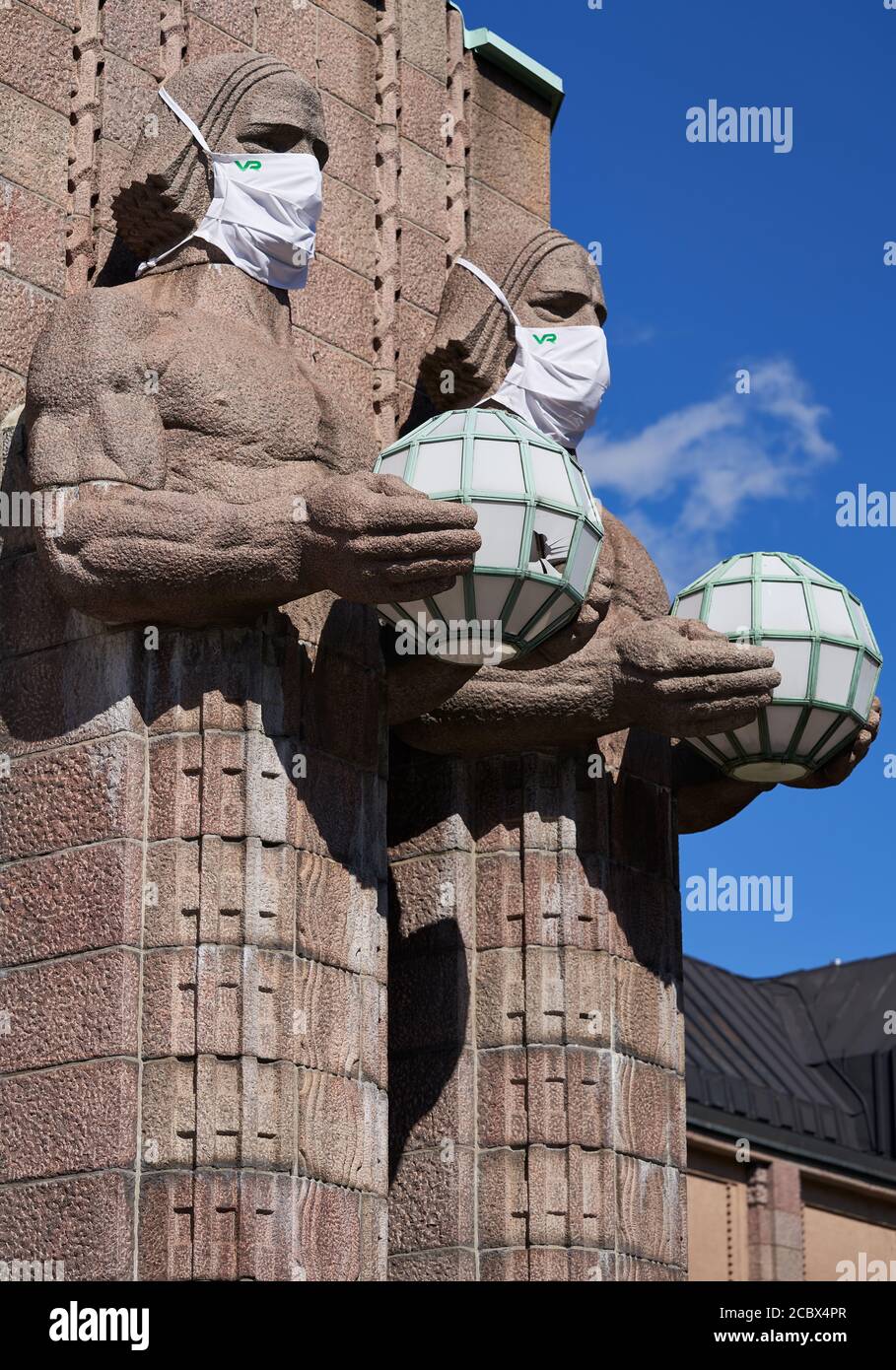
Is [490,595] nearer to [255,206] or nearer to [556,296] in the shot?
[255,206]

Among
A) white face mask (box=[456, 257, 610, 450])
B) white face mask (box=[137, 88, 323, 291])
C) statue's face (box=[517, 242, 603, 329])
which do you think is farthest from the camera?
statue's face (box=[517, 242, 603, 329])

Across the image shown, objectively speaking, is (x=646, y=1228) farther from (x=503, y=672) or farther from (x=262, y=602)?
(x=262, y=602)

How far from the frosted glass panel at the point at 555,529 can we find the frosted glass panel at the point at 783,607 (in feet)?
5.75

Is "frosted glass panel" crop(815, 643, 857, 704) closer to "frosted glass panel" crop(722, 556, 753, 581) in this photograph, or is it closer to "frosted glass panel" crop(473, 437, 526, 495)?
"frosted glass panel" crop(722, 556, 753, 581)

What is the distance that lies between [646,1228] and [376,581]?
3.78m

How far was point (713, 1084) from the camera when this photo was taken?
32.9 meters

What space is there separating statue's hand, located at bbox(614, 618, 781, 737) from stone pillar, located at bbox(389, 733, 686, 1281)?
89 centimetres

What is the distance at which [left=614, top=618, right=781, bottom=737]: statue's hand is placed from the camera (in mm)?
12266

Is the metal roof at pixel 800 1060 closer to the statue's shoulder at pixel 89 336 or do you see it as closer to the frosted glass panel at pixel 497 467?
the frosted glass panel at pixel 497 467

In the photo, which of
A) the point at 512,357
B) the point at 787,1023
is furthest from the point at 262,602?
the point at 787,1023

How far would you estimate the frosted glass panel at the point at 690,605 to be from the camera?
43.5 ft

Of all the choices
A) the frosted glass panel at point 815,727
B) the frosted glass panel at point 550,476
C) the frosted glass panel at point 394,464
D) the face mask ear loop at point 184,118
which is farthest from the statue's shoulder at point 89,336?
the frosted glass panel at point 815,727

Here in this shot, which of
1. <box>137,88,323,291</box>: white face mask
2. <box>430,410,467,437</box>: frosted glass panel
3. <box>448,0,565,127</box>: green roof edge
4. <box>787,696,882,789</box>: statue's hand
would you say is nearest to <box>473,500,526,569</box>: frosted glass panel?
<box>430,410,467,437</box>: frosted glass panel

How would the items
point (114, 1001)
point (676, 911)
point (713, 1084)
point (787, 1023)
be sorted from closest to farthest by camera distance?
point (114, 1001)
point (676, 911)
point (713, 1084)
point (787, 1023)
